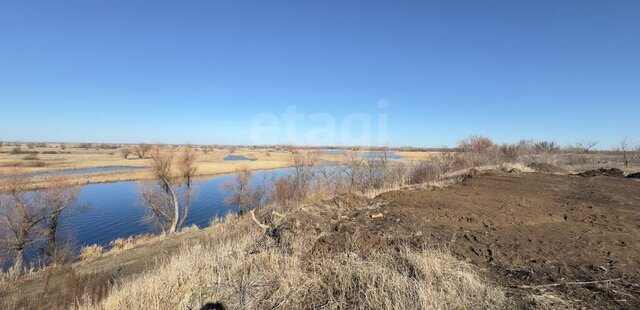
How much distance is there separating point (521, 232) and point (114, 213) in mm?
31927

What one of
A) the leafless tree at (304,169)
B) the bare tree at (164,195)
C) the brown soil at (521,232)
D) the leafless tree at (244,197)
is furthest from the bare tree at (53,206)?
the brown soil at (521,232)

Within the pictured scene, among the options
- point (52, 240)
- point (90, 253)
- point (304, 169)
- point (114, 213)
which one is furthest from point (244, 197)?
point (90, 253)

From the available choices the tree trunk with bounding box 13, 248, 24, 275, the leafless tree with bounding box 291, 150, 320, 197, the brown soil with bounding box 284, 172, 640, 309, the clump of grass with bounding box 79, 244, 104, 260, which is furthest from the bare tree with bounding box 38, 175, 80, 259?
the brown soil with bounding box 284, 172, 640, 309

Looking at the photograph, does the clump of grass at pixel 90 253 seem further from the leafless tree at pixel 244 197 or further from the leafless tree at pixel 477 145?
the leafless tree at pixel 477 145

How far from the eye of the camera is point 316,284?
507 centimetres

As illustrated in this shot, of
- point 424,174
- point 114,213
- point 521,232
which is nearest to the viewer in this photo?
point 521,232

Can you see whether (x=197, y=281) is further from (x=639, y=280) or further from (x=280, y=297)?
(x=639, y=280)

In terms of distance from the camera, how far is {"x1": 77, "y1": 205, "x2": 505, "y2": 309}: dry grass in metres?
4.34

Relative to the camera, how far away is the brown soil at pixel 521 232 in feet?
15.5

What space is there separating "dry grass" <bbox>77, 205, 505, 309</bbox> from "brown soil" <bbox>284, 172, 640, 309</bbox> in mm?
574

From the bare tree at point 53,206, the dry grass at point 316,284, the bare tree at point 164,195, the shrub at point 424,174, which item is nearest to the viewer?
the dry grass at point 316,284

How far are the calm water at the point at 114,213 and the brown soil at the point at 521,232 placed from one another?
21.3 m

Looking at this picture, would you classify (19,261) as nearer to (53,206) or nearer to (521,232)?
(53,206)

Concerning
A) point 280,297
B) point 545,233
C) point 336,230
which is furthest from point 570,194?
point 280,297
